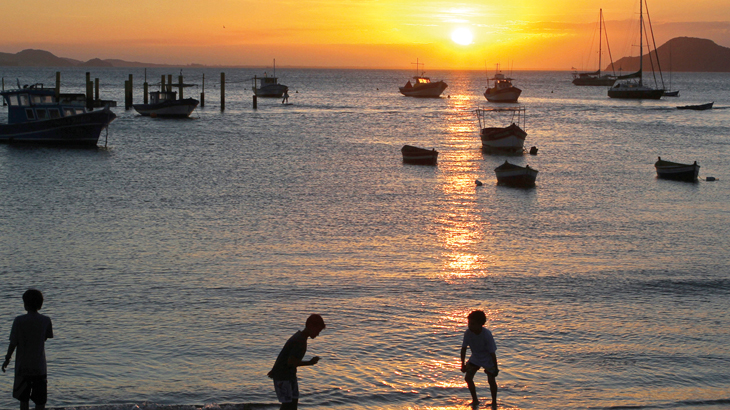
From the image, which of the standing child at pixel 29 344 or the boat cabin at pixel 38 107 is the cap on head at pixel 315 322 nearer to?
the standing child at pixel 29 344

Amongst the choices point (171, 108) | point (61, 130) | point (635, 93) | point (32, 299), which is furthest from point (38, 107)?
point (635, 93)

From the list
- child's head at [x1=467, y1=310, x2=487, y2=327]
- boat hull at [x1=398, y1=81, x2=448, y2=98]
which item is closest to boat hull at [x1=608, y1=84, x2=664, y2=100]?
boat hull at [x1=398, y1=81, x2=448, y2=98]

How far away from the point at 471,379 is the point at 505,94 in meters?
106

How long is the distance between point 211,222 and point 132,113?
206 feet

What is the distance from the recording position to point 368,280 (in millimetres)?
16859

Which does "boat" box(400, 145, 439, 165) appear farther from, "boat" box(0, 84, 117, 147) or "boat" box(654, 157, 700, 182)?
"boat" box(0, 84, 117, 147)

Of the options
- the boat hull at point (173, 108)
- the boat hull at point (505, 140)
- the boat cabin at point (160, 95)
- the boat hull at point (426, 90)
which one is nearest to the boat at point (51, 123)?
the boat hull at point (173, 108)

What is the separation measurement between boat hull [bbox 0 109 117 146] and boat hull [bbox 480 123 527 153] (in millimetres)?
26690

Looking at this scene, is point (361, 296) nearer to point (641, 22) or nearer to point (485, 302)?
point (485, 302)

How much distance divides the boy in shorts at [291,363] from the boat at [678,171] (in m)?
32.4

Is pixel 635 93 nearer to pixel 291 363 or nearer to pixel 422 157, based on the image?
pixel 422 157

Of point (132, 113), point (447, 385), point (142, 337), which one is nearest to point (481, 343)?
point (447, 385)

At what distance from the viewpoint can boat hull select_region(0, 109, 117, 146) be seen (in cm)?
4809

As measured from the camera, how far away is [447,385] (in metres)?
10.8
